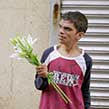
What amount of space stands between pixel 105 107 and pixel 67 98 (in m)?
1.82

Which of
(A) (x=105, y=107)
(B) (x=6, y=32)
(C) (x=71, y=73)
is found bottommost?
(A) (x=105, y=107)

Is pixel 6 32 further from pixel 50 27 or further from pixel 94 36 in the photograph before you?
pixel 94 36

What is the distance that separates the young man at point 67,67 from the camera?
10.3 feet

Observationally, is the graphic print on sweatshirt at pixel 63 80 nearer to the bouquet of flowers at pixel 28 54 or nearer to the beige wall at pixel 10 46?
the bouquet of flowers at pixel 28 54

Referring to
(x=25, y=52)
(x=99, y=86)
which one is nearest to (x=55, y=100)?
(x=25, y=52)

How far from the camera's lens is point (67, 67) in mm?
3152

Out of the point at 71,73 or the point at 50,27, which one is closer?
the point at 71,73

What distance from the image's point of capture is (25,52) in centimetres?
311

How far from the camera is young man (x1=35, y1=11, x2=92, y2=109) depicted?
3141 mm

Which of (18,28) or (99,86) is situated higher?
(18,28)

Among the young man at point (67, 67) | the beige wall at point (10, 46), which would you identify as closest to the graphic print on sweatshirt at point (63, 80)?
the young man at point (67, 67)

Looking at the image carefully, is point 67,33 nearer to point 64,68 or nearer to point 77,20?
point 77,20

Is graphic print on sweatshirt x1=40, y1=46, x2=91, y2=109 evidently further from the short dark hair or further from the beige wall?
the beige wall

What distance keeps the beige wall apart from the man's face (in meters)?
1.72
